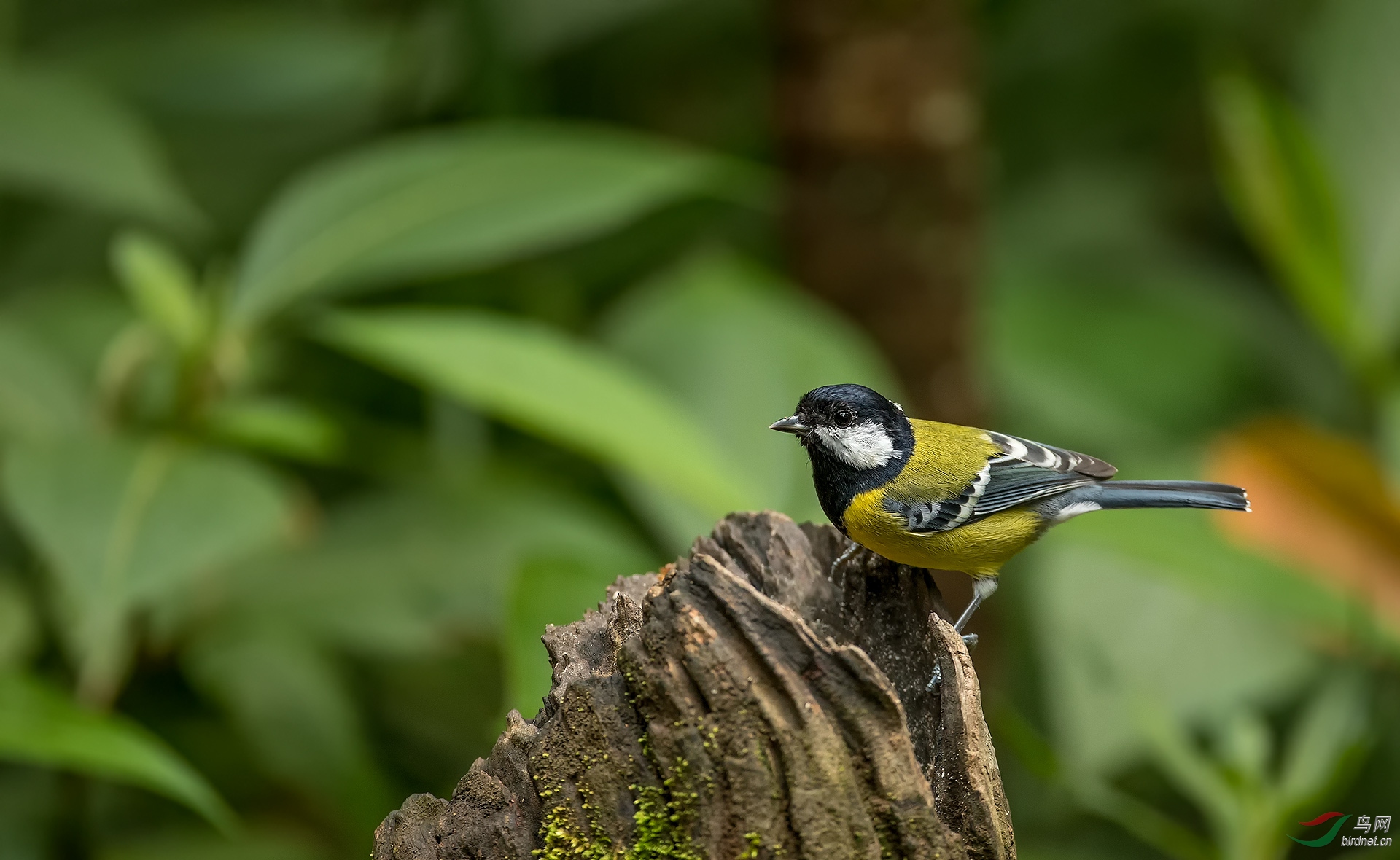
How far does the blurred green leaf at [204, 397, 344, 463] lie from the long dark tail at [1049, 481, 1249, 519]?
1634 mm

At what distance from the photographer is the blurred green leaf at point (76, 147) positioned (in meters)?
3.13

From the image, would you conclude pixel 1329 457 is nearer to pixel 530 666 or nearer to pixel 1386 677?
pixel 1386 677

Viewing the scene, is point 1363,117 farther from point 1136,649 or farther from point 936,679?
point 936,679

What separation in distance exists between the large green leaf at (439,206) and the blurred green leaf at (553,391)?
0.17m

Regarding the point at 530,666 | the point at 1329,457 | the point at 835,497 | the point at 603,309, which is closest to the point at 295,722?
the point at 530,666

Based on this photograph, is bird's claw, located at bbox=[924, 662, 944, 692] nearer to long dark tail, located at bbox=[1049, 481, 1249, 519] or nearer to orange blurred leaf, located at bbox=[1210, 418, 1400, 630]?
long dark tail, located at bbox=[1049, 481, 1249, 519]

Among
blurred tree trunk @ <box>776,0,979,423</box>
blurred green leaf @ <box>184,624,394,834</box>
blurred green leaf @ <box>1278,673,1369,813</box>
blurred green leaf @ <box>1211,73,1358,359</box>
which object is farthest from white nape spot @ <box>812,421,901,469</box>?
blurred green leaf @ <box>1211,73,1358,359</box>

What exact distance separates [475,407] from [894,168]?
60.0 inches

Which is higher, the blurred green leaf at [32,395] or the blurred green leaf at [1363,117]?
the blurred green leaf at [1363,117]

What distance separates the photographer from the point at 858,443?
7.36ft

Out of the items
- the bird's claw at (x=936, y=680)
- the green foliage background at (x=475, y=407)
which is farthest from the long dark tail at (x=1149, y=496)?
the bird's claw at (x=936, y=680)

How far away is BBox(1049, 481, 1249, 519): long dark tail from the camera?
2312 millimetres

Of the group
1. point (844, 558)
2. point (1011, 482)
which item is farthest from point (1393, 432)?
point (844, 558)
